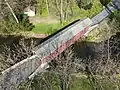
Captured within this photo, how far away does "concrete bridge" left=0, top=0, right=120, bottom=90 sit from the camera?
25442 mm

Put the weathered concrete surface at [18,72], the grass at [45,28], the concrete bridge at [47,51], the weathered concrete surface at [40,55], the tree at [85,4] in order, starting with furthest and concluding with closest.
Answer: the tree at [85,4]
the grass at [45,28]
the concrete bridge at [47,51]
the weathered concrete surface at [40,55]
the weathered concrete surface at [18,72]

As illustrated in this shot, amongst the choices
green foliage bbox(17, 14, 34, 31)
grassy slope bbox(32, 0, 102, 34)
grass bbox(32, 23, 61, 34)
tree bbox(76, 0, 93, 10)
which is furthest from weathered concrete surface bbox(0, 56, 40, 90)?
tree bbox(76, 0, 93, 10)

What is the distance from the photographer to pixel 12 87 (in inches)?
915

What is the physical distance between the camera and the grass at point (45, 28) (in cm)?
3905

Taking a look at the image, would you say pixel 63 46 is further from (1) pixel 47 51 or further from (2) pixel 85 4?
(2) pixel 85 4

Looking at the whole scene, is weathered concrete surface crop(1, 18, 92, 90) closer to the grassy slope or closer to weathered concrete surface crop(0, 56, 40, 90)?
weathered concrete surface crop(0, 56, 40, 90)

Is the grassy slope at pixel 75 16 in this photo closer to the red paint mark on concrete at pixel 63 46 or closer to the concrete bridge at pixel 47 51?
the concrete bridge at pixel 47 51

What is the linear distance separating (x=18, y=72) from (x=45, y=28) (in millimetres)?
14104

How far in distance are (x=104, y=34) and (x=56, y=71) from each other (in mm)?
12772

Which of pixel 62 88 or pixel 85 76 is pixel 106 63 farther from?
pixel 62 88

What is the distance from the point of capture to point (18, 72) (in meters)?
26.3

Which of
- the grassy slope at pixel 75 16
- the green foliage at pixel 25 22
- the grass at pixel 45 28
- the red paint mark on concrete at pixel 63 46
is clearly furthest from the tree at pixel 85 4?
the green foliage at pixel 25 22

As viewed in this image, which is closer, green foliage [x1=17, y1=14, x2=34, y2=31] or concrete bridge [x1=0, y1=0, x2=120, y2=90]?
concrete bridge [x1=0, y1=0, x2=120, y2=90]

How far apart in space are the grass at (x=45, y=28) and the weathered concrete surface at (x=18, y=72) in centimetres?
1011
